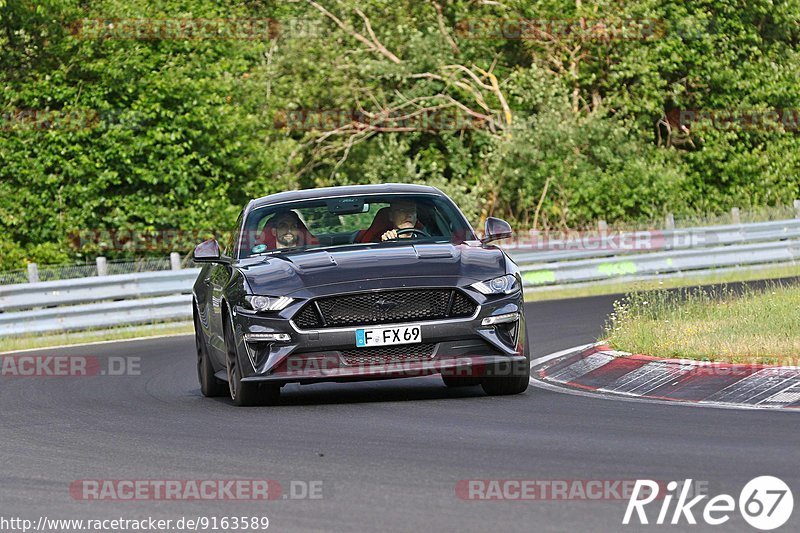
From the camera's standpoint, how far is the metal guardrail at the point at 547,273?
953 inches

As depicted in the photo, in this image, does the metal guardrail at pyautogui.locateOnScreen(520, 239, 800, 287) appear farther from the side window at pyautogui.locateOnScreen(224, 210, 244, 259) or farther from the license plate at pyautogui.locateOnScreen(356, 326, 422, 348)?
the license plate at pyautogui.locateOnScreen(356, 326, 422, 348)

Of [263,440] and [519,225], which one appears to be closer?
[263,440]

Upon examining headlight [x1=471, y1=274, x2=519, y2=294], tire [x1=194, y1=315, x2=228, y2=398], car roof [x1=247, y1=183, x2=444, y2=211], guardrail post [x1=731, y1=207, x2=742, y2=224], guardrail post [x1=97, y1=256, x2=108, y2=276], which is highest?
car roof [x1=247, y1=183, x2=444, y2=211]

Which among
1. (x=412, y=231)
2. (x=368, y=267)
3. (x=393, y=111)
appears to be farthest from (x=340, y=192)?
(x=393, y=111)

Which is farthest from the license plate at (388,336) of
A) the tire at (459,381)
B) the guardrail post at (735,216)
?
the guardrail post at (735,216)

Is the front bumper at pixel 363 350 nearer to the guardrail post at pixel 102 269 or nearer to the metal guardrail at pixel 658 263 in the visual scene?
the guardrail post at pixel 102 269

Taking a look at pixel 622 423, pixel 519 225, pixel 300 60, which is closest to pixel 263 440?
pixel 622 423

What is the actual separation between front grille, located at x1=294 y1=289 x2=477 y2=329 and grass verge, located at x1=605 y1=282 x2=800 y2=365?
6.67 ft

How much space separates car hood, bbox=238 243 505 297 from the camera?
11.0 metres

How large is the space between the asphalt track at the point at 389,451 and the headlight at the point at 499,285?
0.75 meters

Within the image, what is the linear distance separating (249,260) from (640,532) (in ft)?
21.0

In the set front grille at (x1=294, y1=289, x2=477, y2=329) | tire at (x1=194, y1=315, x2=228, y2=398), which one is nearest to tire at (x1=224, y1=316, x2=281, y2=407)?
front grille at (x1=294, y1=289, x2=477, y2=329)

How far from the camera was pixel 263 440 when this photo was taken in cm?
946

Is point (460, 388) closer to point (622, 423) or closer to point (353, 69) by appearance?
point (622, 423)
